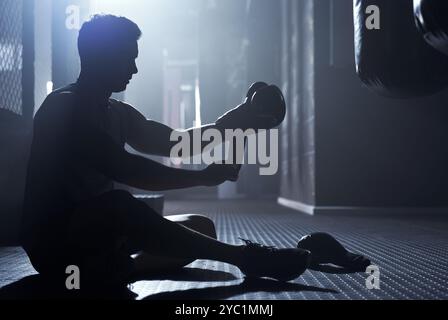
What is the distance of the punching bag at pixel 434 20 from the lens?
1035 millimetres

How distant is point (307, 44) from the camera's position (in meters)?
4.21

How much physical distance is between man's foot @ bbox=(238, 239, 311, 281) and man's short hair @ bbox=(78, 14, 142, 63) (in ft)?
1.78

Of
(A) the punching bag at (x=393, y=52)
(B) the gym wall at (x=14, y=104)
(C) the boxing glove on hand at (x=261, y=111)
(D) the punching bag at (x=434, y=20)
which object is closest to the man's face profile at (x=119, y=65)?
(C) the boxing glove on hand at (x=261, y=111)

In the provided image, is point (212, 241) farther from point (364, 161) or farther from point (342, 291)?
point (364, 161)

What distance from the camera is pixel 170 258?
4.89ft

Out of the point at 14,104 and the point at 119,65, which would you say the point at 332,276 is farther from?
the point at 14,104

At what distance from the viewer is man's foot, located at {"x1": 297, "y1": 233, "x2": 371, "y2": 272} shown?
149 centimetres

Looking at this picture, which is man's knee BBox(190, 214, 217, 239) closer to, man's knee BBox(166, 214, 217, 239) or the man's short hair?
man's knee BBox(166, 214, 217, 239)

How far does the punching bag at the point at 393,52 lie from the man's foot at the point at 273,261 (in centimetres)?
63

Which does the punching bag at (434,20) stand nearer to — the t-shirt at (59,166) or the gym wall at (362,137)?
the t-shirt at (59,166)

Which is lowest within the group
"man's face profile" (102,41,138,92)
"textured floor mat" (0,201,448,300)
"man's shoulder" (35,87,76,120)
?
"textured floor mat" (0,201,448,300)

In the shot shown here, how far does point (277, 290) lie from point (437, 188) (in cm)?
289

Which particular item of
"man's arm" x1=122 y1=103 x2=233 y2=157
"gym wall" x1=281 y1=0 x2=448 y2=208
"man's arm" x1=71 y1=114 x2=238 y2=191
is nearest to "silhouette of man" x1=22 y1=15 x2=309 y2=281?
"man's arm" x1=71 y1=114 x2=238 y2=191

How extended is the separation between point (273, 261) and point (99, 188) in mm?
435
